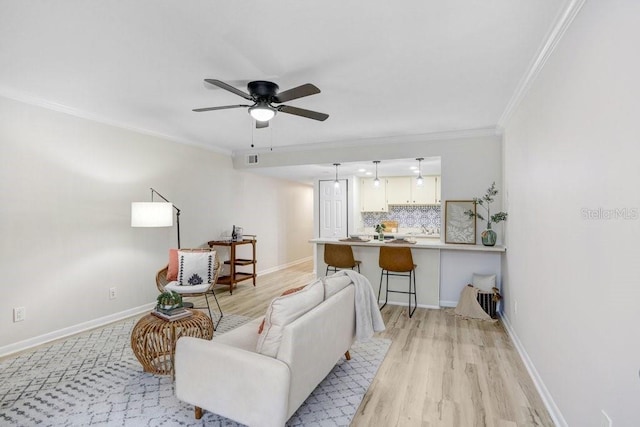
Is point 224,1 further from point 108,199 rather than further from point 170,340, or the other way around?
point 108,199

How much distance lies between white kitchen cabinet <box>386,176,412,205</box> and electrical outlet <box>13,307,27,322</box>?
6.02 m

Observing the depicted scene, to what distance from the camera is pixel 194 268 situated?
3795 mm

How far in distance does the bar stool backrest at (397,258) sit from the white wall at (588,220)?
162 cm

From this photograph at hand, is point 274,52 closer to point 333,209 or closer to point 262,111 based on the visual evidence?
point 262,111

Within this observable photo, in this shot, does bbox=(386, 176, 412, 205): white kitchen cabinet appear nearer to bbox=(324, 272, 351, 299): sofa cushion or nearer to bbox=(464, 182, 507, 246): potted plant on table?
bbox=(464, 182, 507, 246): potted plant on table

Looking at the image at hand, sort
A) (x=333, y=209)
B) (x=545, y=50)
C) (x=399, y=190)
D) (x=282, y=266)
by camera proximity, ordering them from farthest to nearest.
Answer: (x=282, y=266)
(x=399, y=190)
(x=333, y=209)
(x=545, y=50)

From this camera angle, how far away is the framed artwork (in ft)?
14.4

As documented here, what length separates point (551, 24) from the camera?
194 centimetres

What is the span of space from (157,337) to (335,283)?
1.40 metres

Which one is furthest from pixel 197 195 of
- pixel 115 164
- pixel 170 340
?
pixel 170 340

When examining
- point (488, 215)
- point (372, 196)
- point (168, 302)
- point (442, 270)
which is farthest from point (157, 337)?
point (372, 196)

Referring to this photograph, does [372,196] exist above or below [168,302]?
above

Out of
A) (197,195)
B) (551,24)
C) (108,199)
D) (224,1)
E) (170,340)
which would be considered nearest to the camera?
(224,1)

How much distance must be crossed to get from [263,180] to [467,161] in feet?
13.0
